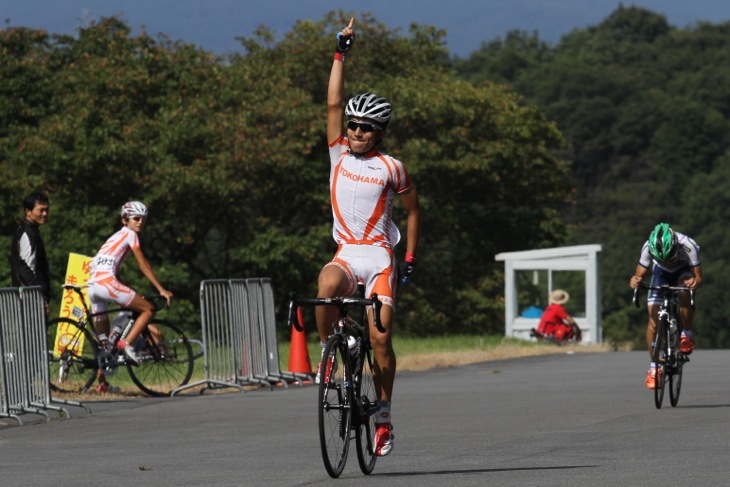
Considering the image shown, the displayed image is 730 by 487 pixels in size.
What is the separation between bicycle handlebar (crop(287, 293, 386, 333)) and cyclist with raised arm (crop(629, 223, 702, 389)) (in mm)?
6092

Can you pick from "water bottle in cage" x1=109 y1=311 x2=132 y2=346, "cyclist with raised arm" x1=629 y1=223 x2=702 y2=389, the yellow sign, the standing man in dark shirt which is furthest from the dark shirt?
"cyclist with raised arm" x1=629 y1=223 x2=702 y2=389

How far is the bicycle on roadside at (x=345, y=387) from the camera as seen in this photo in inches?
357

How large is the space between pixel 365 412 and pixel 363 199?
1.21 m

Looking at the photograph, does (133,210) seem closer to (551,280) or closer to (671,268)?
(671,268)

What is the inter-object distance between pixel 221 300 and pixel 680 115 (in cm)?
8401

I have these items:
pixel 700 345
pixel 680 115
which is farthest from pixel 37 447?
pixel 680 115

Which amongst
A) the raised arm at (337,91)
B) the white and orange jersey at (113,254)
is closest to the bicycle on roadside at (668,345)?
the white and orange jersey at (113,254)

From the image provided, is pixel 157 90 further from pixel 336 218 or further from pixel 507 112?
pixel 336 218

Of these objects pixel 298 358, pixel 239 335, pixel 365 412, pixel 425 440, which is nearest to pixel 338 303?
pixel 365 412

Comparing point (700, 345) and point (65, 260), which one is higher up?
point (65, 260)

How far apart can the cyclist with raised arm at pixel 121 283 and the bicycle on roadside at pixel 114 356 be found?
0.10 metres

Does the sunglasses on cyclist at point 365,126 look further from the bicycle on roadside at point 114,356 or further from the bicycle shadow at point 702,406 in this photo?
the bicycle on roadside at point 114,356

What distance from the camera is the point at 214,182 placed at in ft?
138

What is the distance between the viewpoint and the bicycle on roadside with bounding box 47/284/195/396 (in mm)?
16938
